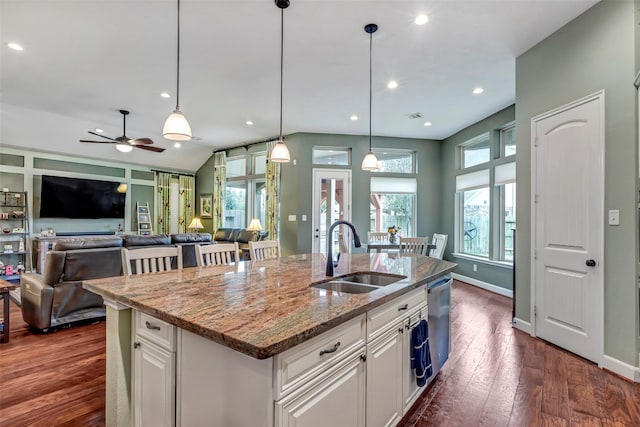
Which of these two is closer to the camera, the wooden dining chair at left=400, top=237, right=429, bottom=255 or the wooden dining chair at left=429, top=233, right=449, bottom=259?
the wooden dining chair at left=400, top=237, right=429, bottom=255

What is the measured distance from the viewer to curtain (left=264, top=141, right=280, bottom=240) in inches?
276

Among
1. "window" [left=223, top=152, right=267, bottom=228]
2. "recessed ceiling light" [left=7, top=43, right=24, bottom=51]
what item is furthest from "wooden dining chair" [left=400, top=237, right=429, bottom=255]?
"recessed ceiling light" [left=7, top=43, right=24, bottom=51]

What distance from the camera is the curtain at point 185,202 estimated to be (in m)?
9.12

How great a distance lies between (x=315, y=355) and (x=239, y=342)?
0.32 m

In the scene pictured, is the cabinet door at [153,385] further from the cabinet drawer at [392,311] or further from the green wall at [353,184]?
the green wall at [353,184]

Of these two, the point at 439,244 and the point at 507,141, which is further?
the point at 439,244

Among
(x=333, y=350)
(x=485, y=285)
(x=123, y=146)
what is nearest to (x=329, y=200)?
(x=485, y=285)

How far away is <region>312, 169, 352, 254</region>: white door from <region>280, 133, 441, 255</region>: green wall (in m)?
0.11

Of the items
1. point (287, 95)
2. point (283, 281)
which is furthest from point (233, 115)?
point (283, 281)

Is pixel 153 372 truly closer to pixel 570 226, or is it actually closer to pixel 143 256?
pixel 143 256

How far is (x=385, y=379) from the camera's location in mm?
1634

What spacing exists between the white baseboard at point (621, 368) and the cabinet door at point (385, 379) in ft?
6.55

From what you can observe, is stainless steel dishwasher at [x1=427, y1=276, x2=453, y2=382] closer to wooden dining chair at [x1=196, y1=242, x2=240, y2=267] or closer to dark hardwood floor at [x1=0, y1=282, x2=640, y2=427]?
dark hardwood floor at [x1=0, y1=282, x2=640, y2=427]

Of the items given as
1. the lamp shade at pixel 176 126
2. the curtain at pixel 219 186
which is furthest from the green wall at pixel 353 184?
the lamp shade at pixel 176 126
